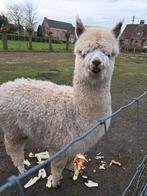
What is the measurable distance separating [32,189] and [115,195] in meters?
0.92

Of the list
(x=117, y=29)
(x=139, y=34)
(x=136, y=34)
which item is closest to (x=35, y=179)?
(x=117, y=29)

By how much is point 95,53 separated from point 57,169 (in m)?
1.33

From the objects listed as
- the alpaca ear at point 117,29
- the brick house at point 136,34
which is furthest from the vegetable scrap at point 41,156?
the brick house at point 136,34

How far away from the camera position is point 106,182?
117 inches

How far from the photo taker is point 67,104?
8.57ft

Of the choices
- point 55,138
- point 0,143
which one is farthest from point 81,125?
point 0,143

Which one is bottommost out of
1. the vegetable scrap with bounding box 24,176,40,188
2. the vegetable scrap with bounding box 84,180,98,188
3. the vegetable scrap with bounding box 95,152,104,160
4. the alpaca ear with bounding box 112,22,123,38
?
the vegetable scrap with bounding box 84,180,98,188

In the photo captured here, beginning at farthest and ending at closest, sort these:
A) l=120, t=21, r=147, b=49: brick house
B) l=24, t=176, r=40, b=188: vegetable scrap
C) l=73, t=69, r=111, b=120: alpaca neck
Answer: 1. l=120, t=21, r=147, b=49: brick house
2. l=24, t=176, r=40, b=188: vegetable scrap
3. l=73, t=69, r=111, b=120: alpaca neck

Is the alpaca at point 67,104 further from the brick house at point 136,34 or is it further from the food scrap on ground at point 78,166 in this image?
the brick house at point 136,34

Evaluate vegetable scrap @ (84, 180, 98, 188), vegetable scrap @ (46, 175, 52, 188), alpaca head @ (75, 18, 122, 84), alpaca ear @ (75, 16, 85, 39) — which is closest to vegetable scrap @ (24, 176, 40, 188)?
vegetable scrap @ (46, 175, 52, 188)

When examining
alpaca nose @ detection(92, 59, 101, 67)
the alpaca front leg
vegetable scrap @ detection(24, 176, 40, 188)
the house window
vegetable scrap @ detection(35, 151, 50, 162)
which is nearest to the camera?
alpaca nose @ detection(92, 59, 101, 67)

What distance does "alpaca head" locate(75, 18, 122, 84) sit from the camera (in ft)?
7.01

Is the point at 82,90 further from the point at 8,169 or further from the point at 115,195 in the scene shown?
the point at 8,169

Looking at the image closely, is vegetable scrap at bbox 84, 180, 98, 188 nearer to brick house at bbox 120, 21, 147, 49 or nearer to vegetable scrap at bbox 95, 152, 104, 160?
Answer: vegetable scrap at bbox 95, 152, 104, 160
